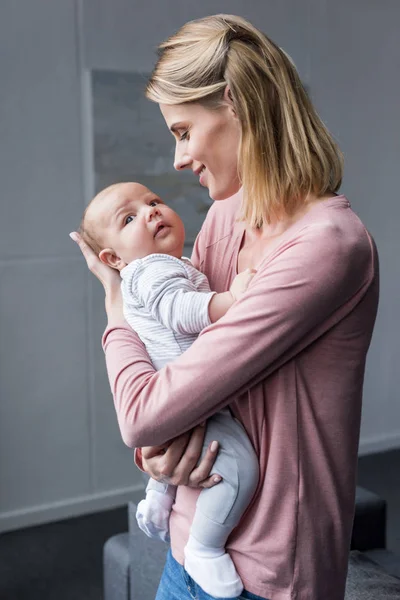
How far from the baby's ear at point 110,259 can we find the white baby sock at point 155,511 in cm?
48

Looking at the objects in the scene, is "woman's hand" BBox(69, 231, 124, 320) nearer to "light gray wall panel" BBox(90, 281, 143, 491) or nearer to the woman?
the woman

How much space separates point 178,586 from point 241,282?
1.96 ft

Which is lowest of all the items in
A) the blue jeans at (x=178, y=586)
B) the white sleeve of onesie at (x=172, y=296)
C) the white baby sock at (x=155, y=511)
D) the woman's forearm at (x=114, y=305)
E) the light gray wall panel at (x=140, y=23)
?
the blue jeans at (x=178, y=586)

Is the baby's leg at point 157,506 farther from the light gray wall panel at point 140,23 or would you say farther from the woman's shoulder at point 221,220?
the light gray wall panel at point 140,23

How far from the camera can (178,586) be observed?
→ 136 centimetres

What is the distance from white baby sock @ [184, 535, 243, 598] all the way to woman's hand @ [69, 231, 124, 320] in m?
0.48

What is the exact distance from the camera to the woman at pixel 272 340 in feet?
3.66

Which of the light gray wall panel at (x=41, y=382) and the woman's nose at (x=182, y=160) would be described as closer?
the woman's nose at (x=182, y=160)

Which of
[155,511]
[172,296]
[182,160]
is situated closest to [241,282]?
[172,296]

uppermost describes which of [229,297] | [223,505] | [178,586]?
[229,297]

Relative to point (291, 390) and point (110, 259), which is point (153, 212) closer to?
point (110, 259)

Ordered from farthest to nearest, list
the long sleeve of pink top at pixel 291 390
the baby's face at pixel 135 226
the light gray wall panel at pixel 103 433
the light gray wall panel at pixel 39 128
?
1. the light gray wall panel at pixel 103 433
2. the light gray wall panel at pixel 39 128
3. the baby's face at pixel 135 226
4. the long sleeve of pink top at pixel 291 390

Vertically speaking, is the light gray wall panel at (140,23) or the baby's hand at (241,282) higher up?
the light gray wall panel at (140,23)

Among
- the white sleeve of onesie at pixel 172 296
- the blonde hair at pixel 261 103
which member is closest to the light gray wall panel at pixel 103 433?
the white sleeve of onesie at pixel 172 296
